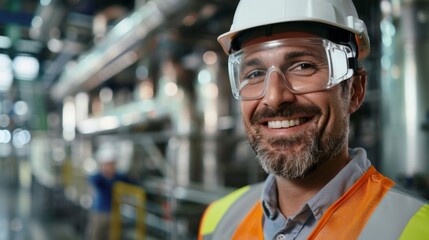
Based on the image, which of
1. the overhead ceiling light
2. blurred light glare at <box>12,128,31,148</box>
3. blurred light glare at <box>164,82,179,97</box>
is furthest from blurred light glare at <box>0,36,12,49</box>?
blurred light glare at <box>12,128,31,148</box>

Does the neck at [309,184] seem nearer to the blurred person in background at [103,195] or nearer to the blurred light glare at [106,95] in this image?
the blurred person in background at [103,195]

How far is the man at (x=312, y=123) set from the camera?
0.93m

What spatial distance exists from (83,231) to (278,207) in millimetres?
5959

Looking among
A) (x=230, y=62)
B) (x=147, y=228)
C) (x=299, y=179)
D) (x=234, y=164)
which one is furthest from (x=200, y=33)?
(x=147, y=228)

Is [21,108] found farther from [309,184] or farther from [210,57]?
[309,184]

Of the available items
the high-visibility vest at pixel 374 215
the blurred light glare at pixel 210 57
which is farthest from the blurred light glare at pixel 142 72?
the high-visibility vest at pixel 374 215

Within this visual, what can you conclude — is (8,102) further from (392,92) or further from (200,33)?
(392,92)

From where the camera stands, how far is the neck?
3.37ft

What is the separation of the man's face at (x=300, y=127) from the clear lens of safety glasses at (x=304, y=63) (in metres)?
0.01

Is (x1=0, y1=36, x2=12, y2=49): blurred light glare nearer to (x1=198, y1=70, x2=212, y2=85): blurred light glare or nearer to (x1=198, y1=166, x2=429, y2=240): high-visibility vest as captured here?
(x1=198, y1=70, x2=212, y2=85): blurred light glare

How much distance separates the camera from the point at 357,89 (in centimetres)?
109

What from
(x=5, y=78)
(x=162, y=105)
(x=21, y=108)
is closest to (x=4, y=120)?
(x=21, y=108)

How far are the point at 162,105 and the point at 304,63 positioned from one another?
4834 millimetres

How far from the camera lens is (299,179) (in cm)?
103
